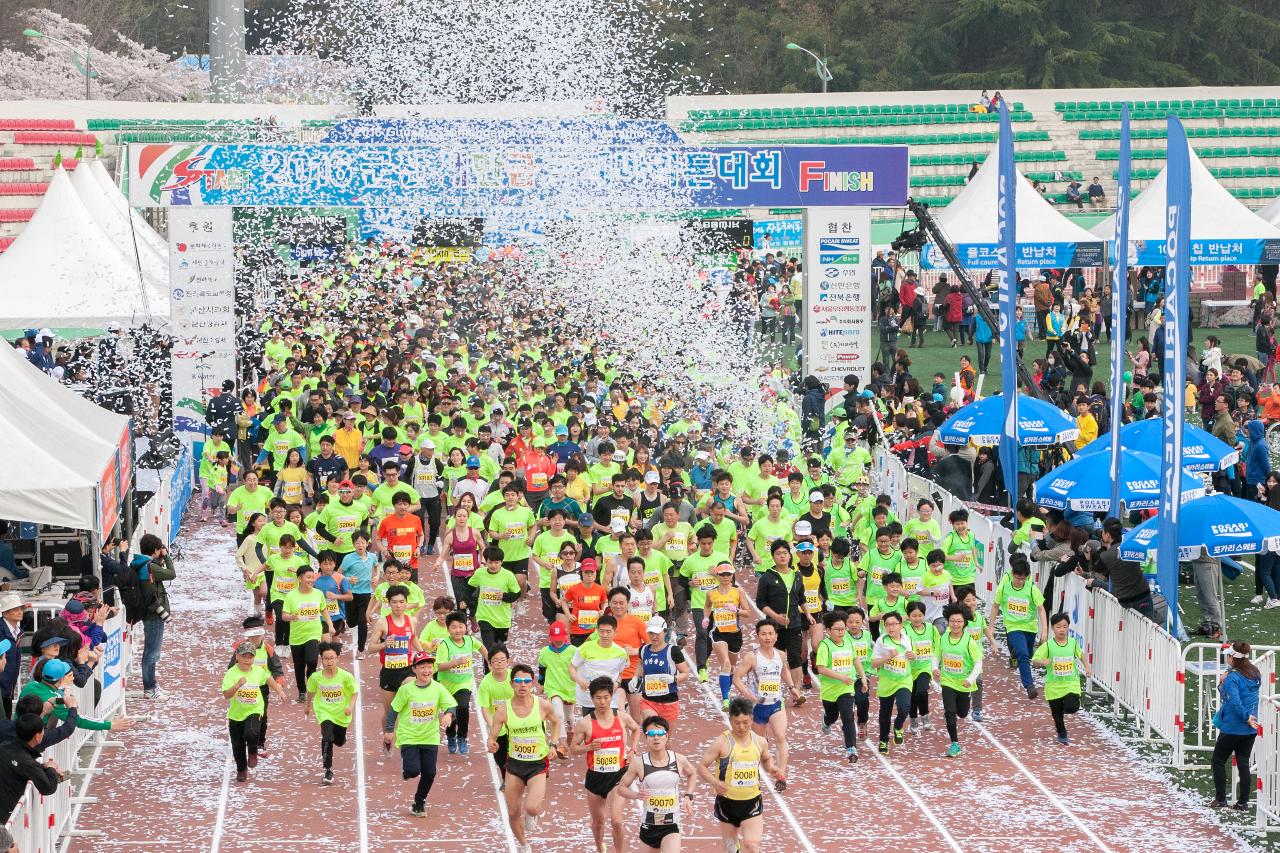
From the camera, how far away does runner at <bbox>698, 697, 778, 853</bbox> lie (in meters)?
11.8

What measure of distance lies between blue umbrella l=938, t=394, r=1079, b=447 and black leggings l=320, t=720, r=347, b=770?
31.0 feet

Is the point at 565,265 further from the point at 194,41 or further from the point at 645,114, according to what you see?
the point at 194,41

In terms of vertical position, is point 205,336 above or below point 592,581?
above

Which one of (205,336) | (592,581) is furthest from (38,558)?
(205,336)

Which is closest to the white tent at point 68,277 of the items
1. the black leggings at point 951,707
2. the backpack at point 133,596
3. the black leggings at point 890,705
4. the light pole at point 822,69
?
the backpack at point 133,596

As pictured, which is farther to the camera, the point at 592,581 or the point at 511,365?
the point at 511,365

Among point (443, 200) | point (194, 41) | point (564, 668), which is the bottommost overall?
point (564, 668)

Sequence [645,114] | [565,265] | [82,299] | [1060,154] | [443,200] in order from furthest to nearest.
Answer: [645,114] < [1060,154] < [565,265] < [82,299] < [443,200]

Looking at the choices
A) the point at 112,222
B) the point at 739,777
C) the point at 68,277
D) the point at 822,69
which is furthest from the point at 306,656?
the point at 822,69

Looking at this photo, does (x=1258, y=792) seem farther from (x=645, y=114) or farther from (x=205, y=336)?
(x=645, y=114)

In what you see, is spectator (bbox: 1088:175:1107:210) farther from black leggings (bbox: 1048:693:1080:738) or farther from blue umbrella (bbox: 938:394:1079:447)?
black leggings (bbox: 1048:693:1080:738)

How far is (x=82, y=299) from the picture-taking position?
27266mm

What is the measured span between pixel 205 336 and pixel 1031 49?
39.7 metres

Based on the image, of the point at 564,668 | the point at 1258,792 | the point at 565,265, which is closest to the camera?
the point at 1258,792
